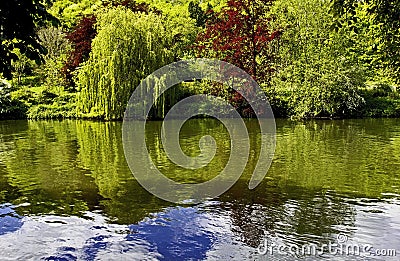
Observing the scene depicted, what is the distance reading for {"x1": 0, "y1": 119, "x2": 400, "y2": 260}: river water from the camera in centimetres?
464

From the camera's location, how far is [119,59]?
21688 mm

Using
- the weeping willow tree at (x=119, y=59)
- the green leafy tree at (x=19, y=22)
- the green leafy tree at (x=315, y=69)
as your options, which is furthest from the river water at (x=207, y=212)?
the green leafy tree at (x=315, y=69)

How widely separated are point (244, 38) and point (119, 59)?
6.84 m

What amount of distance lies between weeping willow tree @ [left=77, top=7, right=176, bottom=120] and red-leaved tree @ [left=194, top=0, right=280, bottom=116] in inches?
119

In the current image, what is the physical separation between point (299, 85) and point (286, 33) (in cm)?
363

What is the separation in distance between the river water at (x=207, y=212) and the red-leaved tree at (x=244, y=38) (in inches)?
481

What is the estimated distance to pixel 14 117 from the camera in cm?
2608

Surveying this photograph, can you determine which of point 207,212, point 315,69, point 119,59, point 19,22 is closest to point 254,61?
point 315,69

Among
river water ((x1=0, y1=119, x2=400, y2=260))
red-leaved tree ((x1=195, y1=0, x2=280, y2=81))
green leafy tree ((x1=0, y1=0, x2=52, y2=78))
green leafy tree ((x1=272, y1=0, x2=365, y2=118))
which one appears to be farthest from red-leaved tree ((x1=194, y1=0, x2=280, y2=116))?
green leafy tree ((x1=0, y1=0, x2=52, y2=78))

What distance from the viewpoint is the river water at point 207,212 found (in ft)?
15.2

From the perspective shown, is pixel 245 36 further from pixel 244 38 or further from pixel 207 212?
pixel 207 212

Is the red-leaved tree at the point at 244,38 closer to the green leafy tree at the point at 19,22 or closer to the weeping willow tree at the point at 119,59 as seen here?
the weeping willow tree at the point at 119,59

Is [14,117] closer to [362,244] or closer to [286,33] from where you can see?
[286,33]

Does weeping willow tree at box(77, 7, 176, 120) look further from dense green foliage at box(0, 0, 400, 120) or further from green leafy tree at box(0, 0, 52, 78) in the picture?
green leafy tree at box(0, 0, 52, 78)
